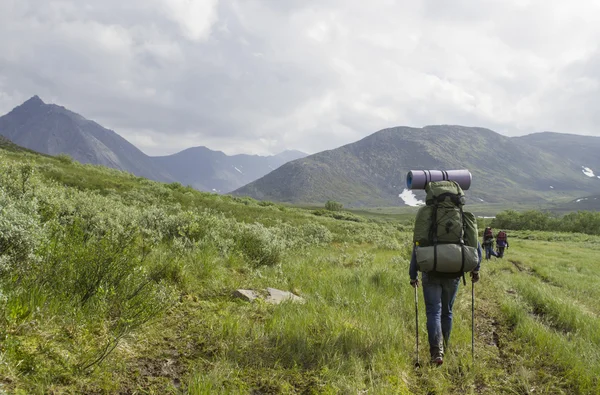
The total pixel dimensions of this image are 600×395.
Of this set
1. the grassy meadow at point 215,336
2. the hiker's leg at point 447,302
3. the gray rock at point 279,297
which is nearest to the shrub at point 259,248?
the grassy meadow at point 215,336

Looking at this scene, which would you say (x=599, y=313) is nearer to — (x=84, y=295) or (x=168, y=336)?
(x=168, y=336)

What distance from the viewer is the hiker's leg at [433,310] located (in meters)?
4.73

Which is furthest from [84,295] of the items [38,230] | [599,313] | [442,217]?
[599,313]

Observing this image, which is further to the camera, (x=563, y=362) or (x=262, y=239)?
(x=262, y=239)

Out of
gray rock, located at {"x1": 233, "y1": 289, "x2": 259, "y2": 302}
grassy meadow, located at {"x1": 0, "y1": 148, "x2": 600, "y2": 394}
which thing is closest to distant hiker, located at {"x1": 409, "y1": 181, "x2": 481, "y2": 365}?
grassy meadow, located at {"x1": 0, "y1": 148, "x2": 600, "y2": 394}

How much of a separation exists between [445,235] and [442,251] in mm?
295

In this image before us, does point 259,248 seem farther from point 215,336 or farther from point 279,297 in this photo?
point 215,336

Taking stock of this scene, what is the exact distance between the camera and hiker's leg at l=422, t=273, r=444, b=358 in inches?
186

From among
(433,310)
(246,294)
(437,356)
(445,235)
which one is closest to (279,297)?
(246,294)

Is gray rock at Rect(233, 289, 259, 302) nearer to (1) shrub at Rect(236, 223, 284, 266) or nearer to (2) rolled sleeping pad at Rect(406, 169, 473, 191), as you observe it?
(1) shrub at Rect(236, 223, 284, 266)

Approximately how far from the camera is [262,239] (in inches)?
393

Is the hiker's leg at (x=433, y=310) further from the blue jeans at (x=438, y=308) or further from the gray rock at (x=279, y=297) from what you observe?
the gray rock at (x=279, y=297)

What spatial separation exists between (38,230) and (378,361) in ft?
16.7

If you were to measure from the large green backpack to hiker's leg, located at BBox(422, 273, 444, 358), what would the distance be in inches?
8.4
